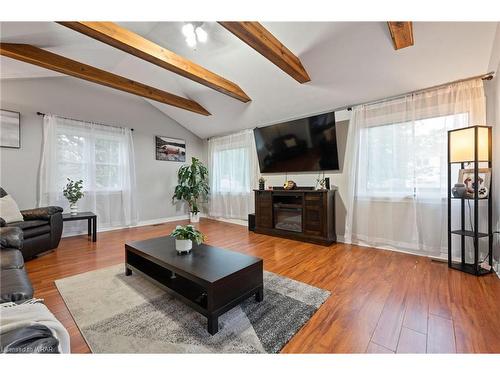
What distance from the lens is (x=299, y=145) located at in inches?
158

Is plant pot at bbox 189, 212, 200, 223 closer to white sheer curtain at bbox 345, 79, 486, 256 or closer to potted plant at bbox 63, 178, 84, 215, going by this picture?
potted plant at bbox 63, 178, 84, 215

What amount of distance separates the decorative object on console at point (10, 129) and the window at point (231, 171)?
365 cm

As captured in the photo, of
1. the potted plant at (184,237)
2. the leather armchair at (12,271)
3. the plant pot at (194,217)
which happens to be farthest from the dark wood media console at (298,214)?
the leather armchair at (12,271)

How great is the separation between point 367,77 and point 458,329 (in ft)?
9.21

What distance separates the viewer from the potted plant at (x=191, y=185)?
18.2ft

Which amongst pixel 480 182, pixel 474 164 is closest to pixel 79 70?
pixel 474 164

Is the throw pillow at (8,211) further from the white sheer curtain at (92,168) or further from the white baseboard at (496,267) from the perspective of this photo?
the white baseboard at (496,267)

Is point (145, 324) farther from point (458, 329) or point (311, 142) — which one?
point (311, 142)

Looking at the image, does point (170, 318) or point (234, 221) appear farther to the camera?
point (234, 221)

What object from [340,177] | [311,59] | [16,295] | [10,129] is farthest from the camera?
[340,177]

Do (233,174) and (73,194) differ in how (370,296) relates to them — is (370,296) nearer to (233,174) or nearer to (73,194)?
(233,174)

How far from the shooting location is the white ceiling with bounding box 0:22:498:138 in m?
2.28

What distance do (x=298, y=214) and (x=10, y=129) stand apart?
16.1 ft
